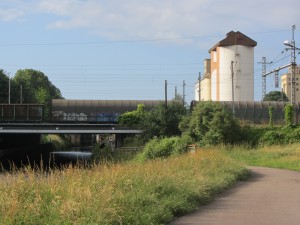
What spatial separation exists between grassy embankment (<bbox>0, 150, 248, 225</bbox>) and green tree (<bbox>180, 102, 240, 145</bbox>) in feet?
96.6

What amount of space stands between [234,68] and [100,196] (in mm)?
86049

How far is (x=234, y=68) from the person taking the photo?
9312 cm

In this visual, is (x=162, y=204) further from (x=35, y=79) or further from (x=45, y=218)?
(x=35, y=79)

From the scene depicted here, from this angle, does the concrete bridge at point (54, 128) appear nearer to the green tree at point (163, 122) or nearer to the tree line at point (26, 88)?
the green tree at point (163, 122)

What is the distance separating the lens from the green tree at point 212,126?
44.6 metres

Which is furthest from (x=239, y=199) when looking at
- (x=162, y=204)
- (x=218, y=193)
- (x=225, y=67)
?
(x=225, y=67)

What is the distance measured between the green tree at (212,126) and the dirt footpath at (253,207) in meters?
24.6

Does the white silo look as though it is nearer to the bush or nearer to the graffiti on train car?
the graffiti on train car

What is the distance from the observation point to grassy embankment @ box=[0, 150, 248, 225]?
27.3 ft

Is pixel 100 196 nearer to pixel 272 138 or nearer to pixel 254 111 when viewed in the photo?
pixel 272 138

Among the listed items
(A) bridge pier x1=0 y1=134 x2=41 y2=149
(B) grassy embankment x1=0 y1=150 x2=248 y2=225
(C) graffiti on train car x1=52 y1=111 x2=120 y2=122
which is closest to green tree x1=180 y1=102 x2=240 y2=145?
(C) graffiti on train car x1=52 y1=111 x2=120 y2=122

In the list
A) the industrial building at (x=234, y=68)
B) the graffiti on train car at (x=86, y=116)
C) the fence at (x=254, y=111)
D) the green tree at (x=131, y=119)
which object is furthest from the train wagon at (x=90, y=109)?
the industrial building at (x=234, y=68)

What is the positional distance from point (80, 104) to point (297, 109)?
2943 centimetres

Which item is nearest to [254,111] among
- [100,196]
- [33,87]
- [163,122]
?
[163,122]
